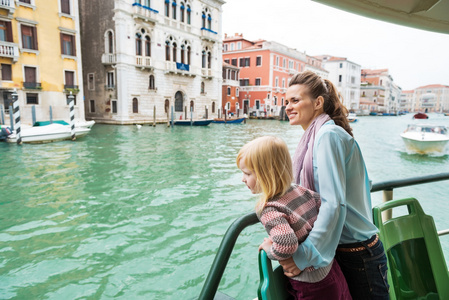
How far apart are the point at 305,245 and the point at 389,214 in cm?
81

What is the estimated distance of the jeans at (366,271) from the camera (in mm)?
1110

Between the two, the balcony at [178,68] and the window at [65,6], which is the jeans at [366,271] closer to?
the window at [65,6]

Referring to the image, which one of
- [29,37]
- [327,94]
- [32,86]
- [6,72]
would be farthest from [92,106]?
[327,94]

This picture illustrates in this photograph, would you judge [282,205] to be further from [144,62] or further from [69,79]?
[144,62]

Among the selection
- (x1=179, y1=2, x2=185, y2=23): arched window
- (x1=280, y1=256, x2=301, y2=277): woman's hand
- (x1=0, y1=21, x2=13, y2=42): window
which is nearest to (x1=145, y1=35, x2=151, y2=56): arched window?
(x1=179, y1=2, x2=185, y2=23): arched window

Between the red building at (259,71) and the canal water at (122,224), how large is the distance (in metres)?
26.5

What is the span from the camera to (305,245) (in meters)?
0.93

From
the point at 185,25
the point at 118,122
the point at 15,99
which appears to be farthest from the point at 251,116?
the point at 15,99

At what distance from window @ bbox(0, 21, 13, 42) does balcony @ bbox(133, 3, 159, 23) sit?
7562mm

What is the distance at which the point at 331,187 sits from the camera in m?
0.96

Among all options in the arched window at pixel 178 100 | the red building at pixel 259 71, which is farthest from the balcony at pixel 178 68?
the red building at pixel 259 71

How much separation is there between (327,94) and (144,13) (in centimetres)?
2292

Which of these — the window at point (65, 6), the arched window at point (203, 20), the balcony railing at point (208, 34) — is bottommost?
the window at point (65, 6)

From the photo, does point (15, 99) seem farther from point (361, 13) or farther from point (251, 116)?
point (251, 116)
